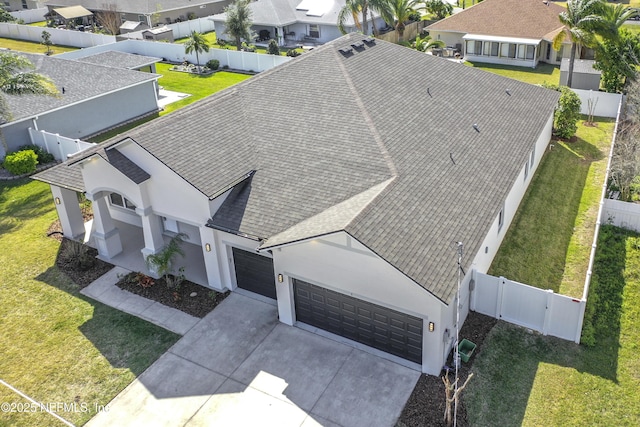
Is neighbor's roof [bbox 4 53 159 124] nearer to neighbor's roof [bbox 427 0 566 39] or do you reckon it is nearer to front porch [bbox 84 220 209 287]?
front porch [bbox 84 220 209 287]

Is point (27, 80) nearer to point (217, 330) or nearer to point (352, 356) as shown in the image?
point (217, 330)

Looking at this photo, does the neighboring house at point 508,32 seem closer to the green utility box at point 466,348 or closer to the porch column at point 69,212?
the green utility box at point 466,348

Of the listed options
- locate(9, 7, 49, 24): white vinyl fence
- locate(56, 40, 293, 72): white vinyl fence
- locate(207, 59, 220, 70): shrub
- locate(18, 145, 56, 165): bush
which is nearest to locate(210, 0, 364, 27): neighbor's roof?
locate(56, 40, 293, 72): white vinyl fence

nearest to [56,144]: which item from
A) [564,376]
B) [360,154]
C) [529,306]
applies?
[360,154]

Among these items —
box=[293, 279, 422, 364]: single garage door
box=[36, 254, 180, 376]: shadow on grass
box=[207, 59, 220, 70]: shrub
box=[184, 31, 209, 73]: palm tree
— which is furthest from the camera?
box=[207, 59, 220, 70]: shrub

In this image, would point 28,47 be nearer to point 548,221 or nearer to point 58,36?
point 58,36

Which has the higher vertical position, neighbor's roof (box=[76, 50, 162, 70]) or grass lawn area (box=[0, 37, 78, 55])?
neighbor's roof (box=[76, 50, 162, 70])

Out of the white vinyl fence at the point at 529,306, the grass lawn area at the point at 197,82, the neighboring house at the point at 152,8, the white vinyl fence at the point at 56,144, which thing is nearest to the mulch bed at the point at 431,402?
the white vinyl fence at the point at 529,306
